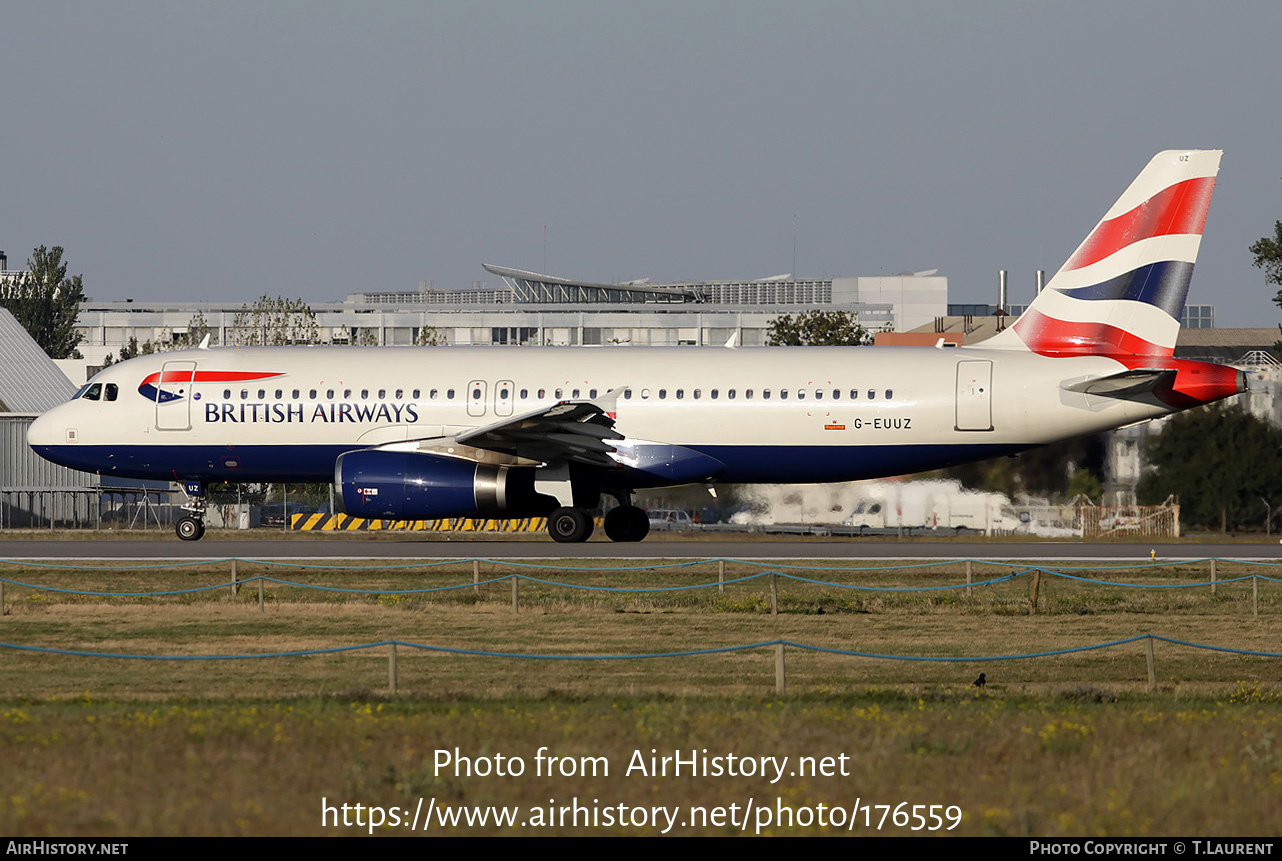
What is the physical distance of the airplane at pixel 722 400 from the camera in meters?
32.6

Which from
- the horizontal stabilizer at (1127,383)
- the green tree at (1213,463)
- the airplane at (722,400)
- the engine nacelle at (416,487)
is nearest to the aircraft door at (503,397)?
the airplane at (722,400)

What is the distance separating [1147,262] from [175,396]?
2211 cm

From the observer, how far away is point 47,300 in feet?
368

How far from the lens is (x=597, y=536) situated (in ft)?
130

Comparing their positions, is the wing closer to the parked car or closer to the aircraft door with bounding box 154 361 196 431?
the aircraft door with bounding box 154 361 196 431

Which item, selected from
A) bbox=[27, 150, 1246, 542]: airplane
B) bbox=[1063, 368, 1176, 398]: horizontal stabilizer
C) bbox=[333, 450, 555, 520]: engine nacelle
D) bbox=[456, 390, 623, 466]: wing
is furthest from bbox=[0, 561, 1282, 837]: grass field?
bbox=[27, 150, 1246, 542]: airplane

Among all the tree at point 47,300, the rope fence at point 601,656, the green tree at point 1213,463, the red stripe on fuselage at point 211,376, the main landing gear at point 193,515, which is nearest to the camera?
the rope fence at point 601,656

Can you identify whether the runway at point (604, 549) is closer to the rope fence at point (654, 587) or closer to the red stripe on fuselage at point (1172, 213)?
the rope fence at point (654, 587)

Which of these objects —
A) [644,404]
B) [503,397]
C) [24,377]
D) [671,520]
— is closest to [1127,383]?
[644,404]

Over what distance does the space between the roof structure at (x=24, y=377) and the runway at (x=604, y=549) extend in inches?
976

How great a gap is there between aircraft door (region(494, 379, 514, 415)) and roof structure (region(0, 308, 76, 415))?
33.9 meters

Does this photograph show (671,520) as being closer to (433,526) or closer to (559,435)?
(433,526)

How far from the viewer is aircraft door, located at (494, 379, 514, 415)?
33438 millimetres

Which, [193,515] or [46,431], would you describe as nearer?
[46,431]
